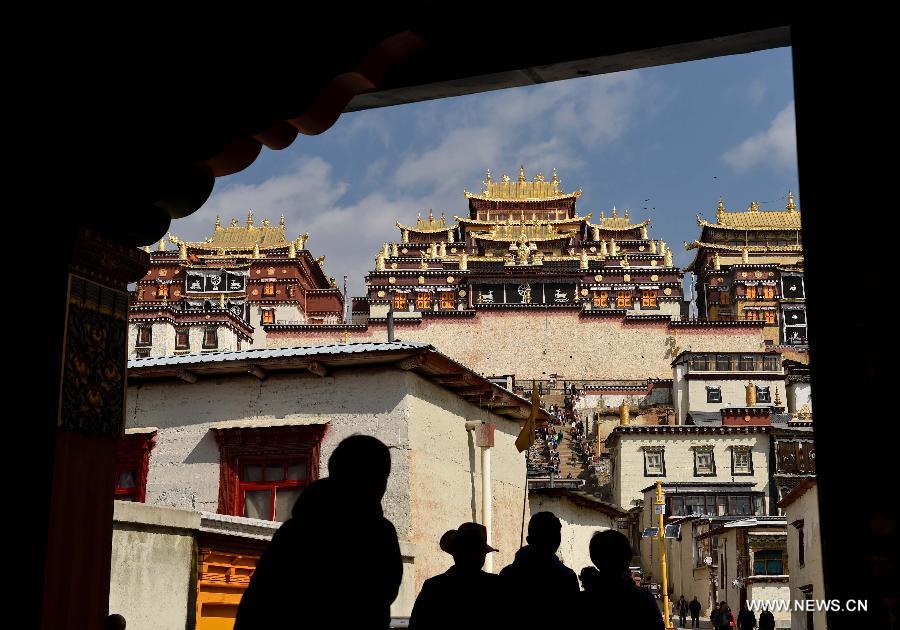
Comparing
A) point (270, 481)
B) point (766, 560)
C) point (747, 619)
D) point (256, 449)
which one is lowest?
point (747, 619)

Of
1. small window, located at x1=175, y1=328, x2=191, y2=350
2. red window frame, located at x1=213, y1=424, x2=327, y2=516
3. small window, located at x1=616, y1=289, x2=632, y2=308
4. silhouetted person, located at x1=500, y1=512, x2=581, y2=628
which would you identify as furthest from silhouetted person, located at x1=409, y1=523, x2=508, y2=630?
small window, located at x1=616, y1=289, x2=632, y2=308

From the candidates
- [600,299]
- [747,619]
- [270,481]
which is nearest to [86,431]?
[270,481]

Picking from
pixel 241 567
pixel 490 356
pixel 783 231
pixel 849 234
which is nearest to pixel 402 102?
pixel 849 234

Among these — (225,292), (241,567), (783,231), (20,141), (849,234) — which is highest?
(783,231)

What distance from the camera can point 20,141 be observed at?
4.30 meters

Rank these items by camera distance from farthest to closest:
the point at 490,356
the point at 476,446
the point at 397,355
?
the point at 490,356 < the point at 476,446 < the point at 397,355

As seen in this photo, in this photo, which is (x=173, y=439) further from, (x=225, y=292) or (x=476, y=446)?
(x=225, y=292)

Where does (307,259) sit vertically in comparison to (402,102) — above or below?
above

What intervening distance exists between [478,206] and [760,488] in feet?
120

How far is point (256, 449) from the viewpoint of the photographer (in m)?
15.4

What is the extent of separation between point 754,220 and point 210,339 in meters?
40.1

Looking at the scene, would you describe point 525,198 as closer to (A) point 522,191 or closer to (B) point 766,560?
(A) point 522,191

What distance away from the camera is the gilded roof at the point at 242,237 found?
68.7 meters

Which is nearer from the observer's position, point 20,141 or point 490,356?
point 20,141
